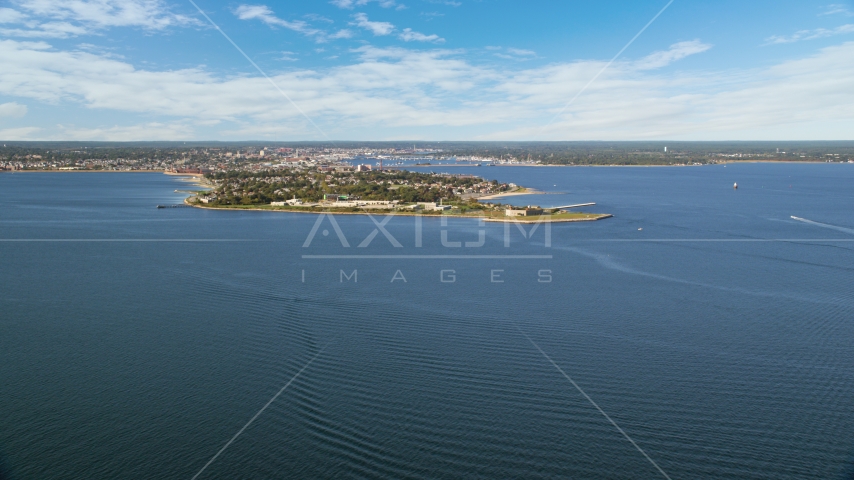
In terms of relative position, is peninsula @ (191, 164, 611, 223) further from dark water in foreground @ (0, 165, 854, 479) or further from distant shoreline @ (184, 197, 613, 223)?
dark water in foreground @ (0, 165, 854, 479)

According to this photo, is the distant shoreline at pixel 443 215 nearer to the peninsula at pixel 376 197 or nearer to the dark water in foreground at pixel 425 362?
the peninsula at pixel 376 197

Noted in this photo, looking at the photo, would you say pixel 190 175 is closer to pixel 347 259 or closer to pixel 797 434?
pixel 347 259

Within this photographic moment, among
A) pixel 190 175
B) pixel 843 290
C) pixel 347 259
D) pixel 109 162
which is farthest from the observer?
pixel 109 162

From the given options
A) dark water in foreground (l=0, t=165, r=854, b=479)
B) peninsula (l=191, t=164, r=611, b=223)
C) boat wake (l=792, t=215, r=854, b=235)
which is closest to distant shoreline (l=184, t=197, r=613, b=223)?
peninsula (l=191, t=164, r=611, b=223)

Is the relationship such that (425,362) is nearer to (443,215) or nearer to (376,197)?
(443,215)

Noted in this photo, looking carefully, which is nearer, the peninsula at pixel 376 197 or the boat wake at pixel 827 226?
the boat wake at pixel 827 226

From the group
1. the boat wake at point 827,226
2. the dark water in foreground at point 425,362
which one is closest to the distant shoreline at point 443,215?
the dark water in foreground at point 425,362

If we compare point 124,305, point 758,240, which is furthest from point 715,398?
point 758,240

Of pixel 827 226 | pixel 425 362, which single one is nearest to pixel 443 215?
pixel 827 226

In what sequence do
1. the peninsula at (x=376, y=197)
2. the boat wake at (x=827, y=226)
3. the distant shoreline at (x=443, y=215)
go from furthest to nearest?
the peninsula at (x=376, y=197), the distant shoreline at (x=443, y=215), the boat wake at (x=827, y=226)
